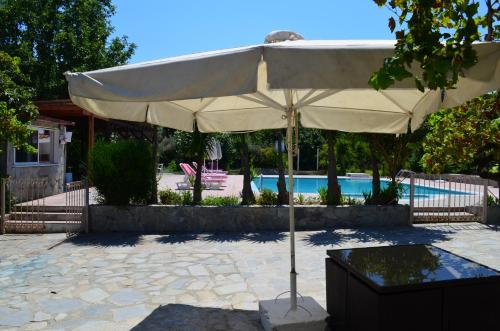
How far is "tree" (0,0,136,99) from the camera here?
2581cm

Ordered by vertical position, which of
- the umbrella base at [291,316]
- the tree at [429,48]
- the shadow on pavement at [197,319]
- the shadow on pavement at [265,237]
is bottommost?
the shadow on pavement at [197,319]

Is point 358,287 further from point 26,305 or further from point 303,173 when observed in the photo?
point 303,173

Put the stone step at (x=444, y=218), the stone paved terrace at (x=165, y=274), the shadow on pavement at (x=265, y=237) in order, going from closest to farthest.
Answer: the stone paved terrace at (x=165, y=274)
the shadow on pavement at (x=265, y=237)
the stone step at (x=444, y=218)

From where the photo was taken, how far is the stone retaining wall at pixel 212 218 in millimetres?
8984

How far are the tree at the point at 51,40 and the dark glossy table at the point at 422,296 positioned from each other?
25613 mm

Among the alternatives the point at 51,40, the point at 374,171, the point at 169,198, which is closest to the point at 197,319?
the point at 169,198

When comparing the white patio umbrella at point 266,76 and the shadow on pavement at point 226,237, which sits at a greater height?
the white patio umbrella at point 266,76

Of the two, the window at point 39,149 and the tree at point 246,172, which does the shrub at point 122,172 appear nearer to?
the tree at point 246,172

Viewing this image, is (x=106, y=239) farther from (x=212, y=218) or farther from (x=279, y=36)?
(x=279, y=36)

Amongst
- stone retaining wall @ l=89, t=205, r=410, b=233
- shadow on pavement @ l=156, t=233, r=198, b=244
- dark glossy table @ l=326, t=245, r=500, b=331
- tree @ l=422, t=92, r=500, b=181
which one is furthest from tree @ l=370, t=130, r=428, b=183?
dark glossy table @ l=326, t=245, r=500, b=331

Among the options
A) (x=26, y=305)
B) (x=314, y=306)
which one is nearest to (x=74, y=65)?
(x=26, y=305)

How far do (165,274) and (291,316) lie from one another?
252 cm

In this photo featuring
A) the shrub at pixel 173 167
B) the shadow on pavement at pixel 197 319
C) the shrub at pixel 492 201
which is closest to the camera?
the shadow on pavement at pixel 197 319

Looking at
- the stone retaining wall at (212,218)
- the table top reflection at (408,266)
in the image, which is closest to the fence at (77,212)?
the stone retaining wall at (212,218)
